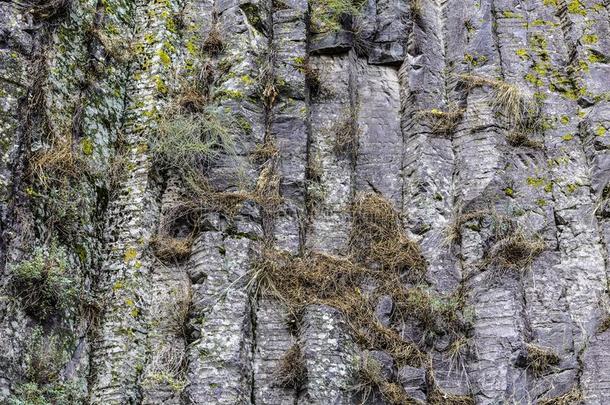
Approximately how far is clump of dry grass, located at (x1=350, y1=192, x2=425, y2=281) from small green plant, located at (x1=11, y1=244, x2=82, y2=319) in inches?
98.2

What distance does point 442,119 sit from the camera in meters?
8.27

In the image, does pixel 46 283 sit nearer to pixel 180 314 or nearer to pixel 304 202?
pixel 180 314

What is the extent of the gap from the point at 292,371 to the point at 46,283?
1991 millimetres

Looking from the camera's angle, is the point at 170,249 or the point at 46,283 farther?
the point at 170,249

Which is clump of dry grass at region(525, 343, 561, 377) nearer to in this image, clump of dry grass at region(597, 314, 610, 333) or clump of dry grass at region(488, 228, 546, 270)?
clump of dry grass at region(597, 314, 610, 333)

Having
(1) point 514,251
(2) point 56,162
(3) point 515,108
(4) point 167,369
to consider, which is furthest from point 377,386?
(3) point 515,108

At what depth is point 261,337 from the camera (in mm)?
6797

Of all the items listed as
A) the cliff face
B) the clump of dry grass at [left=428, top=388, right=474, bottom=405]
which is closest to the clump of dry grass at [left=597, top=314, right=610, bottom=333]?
the cliff face

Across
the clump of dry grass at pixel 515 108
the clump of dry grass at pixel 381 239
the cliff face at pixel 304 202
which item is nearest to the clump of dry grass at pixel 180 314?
the cliff face at pixel 304 202

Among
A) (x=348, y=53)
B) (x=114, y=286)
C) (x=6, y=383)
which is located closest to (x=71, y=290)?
(x=114, y=286)

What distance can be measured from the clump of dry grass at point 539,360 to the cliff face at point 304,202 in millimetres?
17

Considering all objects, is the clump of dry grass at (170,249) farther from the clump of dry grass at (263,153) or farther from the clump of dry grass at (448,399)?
the clump of dry grass at (448,399)

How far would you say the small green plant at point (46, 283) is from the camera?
609 cm

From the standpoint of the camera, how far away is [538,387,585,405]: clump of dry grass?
6719mm
